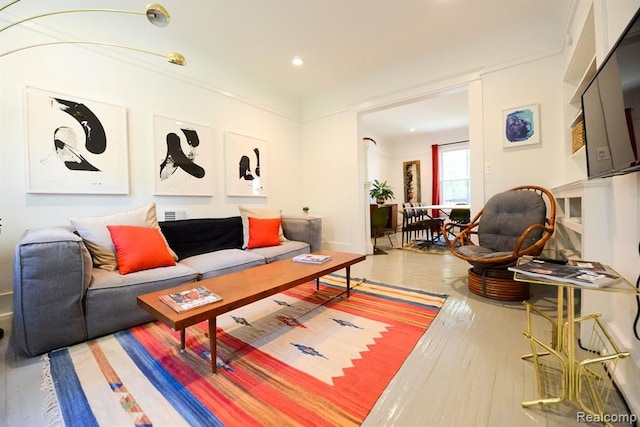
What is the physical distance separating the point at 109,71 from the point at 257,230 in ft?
7.05

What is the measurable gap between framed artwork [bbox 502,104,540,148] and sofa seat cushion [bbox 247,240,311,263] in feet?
8.79

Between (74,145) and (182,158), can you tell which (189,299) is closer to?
(74,145)

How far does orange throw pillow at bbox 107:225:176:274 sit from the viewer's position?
1996mm

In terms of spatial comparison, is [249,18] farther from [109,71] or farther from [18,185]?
[18,185]

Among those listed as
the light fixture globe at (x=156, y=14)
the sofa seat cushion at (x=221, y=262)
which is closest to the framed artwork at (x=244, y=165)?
the sofa seat cushion at (x=221, y=262)

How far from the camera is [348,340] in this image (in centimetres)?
167

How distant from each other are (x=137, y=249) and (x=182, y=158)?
1375 mm

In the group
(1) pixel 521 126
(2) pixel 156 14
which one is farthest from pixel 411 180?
(2) pixel 156 14

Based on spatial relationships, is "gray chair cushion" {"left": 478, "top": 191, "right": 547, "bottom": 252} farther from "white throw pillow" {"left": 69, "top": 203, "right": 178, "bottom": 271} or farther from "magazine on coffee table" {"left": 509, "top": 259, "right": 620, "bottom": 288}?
"white throw pillow" {"left": 69, "top": 203, "right": 178, "bottom": 271}

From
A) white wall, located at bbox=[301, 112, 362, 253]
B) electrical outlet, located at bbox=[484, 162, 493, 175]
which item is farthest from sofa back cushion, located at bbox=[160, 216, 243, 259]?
electrical outlet, located at bbox=[484, 162, 493, 175]

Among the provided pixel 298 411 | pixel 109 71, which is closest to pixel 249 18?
pixel 109 71

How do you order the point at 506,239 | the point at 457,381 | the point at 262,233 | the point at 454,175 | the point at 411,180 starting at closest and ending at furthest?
the point at 457,381, the point at 506,239, the point at 262,233, the point at 454,175, the point at 411,180

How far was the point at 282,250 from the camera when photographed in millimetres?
3035

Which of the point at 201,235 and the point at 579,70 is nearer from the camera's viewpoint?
the point at 579,70
